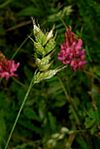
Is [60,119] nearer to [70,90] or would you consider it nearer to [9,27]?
[70,90]

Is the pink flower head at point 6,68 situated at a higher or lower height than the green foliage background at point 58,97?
higher

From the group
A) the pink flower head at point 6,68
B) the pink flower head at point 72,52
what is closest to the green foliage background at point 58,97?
the pink flower head at point 72,52

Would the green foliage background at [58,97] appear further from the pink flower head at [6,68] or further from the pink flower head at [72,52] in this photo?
the pink flower head at [6,68]

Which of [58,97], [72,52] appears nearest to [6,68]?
[72,52]

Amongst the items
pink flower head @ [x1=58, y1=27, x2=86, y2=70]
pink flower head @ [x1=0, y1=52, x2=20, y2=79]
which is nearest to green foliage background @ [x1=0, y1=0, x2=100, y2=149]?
pink flower head @ [x1=58, y1=27, x2=86, y2=70]

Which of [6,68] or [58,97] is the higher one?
[6,68]

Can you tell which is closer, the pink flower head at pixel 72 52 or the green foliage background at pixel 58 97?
the pink flower head at pixel 72 52

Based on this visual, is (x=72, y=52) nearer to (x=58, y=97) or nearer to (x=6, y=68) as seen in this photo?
(x=6, y=68)
